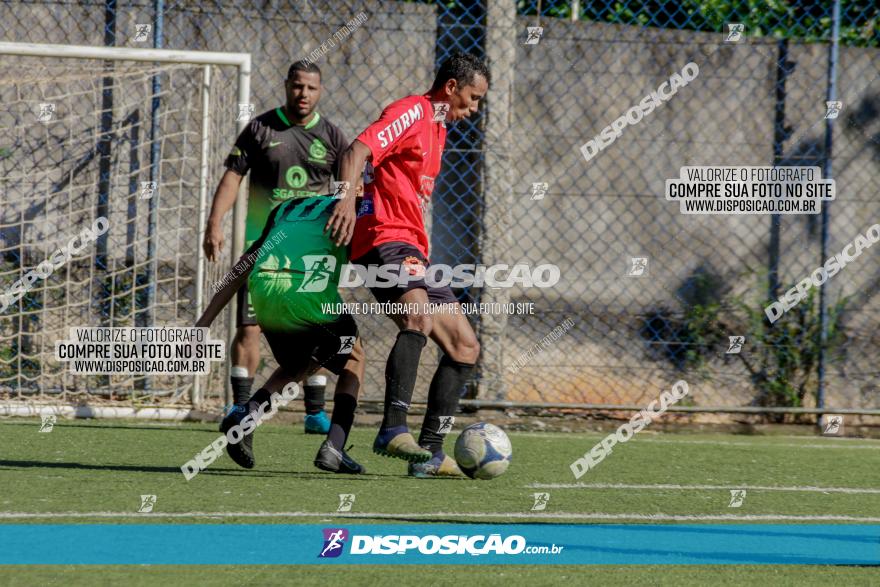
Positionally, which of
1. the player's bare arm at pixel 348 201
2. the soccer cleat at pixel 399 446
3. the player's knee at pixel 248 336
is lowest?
the soccer cleat at pixel 399 446

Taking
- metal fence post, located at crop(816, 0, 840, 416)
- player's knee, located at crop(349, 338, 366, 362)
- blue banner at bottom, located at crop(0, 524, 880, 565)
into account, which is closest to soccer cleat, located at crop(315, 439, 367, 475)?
player's knee, located at crop(349, 338, 366, 362)

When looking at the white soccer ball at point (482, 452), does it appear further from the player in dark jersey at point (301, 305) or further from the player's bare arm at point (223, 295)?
the player's bare arm at point (223, 295)

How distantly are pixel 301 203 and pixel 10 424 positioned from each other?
310cm

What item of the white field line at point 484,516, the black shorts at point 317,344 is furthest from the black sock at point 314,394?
the white field line at point 484,516

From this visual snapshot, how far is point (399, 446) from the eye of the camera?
5559 millimetres

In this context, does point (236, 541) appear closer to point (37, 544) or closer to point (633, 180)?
point (37, 544)

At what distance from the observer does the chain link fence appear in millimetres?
9172

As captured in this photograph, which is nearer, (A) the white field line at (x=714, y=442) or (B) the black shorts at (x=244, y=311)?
(B) the black shorts at (x=244, y=311)

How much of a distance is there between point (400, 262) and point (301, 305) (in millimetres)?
527

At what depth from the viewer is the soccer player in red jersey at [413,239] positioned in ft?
18.9

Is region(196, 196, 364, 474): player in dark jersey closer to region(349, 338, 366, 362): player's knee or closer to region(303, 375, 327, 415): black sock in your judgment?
region(349, 338, 366, 362): player's knee

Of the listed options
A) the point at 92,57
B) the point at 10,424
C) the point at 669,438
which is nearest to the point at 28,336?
the point at 10,424

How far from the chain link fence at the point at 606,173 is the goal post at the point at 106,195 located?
138 millimetres

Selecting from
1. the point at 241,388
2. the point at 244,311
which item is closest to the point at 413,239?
the point at 244,311
